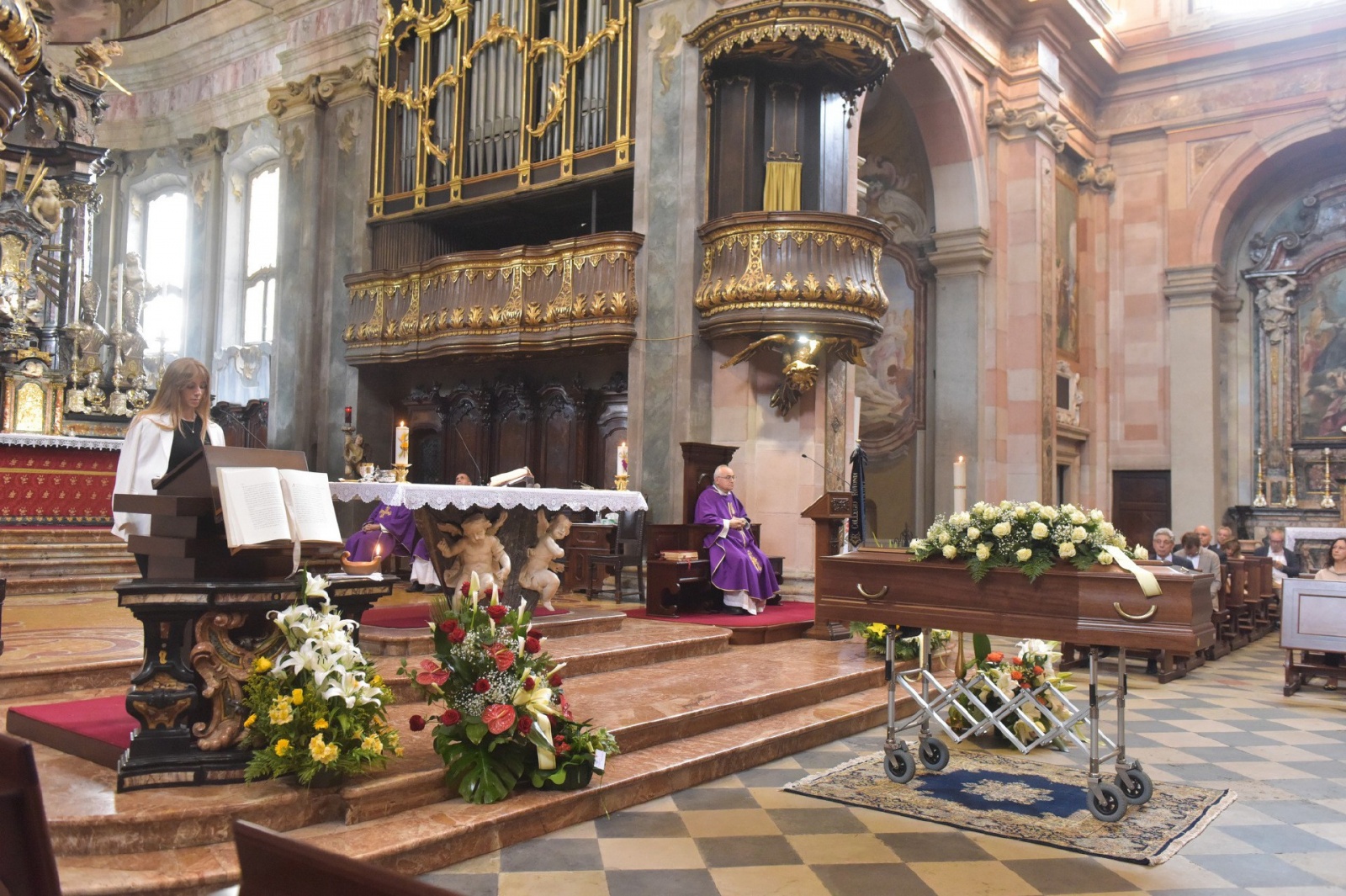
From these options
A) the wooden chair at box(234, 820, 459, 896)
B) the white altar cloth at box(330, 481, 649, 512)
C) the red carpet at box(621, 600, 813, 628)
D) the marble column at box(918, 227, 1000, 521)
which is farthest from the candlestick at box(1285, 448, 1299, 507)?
the wooden chair at box(234, 820, 459, 896)

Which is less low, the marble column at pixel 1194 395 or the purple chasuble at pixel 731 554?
the marble column at pixel 1194 395

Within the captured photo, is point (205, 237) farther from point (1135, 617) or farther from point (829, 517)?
point (1135, 617)

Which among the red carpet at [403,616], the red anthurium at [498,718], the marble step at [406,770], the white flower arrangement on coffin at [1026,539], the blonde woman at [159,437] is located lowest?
the marble step at [406,770]

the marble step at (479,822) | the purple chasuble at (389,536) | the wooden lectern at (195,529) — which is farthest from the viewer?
the purple chasuble at (389,536)

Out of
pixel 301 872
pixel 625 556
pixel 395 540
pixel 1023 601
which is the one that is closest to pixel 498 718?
pixel 1023 601

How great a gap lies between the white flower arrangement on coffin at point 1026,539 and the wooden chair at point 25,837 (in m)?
3.86

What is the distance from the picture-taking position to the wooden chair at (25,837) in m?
1.83

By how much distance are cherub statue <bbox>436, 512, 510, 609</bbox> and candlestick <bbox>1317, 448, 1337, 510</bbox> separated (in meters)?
15.4

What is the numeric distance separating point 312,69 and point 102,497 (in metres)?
8.72

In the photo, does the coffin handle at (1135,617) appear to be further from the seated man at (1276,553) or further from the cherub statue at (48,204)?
the cherub statue at (48,204)

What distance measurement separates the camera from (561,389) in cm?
1420

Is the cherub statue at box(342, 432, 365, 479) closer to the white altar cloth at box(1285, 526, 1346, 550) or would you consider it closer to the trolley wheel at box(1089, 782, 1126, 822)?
the trolley wheel at box(1089, 782, 1126, 822)

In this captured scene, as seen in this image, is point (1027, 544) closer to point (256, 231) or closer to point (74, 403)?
point (74, 403)

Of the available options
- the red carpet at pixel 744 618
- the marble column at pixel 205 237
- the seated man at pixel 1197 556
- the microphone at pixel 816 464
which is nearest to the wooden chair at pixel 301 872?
the red carpet at pixel 744 618
